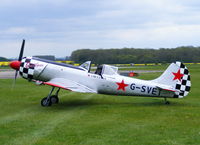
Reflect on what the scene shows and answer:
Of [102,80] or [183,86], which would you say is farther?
[102,80]

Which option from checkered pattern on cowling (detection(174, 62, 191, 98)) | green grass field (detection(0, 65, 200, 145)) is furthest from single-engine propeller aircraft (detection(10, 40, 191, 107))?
green grass field (detection(0, 65, 200, 145))

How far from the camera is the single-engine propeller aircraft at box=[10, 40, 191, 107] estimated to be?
40.1ft

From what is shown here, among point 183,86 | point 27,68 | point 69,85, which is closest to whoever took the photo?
point 69,85

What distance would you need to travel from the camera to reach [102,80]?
12.6 meters

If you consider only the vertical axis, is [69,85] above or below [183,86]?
below

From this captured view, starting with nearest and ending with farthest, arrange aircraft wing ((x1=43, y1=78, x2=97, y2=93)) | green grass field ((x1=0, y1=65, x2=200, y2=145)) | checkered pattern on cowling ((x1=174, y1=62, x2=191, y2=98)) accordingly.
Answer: green grass field ((x1=0, y1=65, x2=200, y2=145))
aircraft wing ((x1=43, y1=78, x2=97, y2=93))
checkered pattern on cowling ((x1=174, y1=62, x2=191, y2=98))

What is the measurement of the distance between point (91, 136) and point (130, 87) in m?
5.84

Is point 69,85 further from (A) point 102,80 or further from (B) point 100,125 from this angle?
(B) point 100,125

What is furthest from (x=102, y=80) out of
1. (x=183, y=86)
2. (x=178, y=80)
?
(x=183, y=86)

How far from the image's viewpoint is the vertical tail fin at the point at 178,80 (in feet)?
40.0

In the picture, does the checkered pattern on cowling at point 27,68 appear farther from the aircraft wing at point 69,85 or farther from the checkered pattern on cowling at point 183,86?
the checkered pattern on cowling at point 183,86

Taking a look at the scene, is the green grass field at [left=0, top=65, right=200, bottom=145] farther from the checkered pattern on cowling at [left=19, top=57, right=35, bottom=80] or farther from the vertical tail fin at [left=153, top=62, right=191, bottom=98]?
the checkered pattern on cowling at [left=19, top=57, right=35, bottom=80]

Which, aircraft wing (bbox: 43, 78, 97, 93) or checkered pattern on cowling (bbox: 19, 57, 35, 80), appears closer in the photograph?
aircraft wing (bbox: 43, 78, 97, 93)

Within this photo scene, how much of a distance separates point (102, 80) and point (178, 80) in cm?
344
